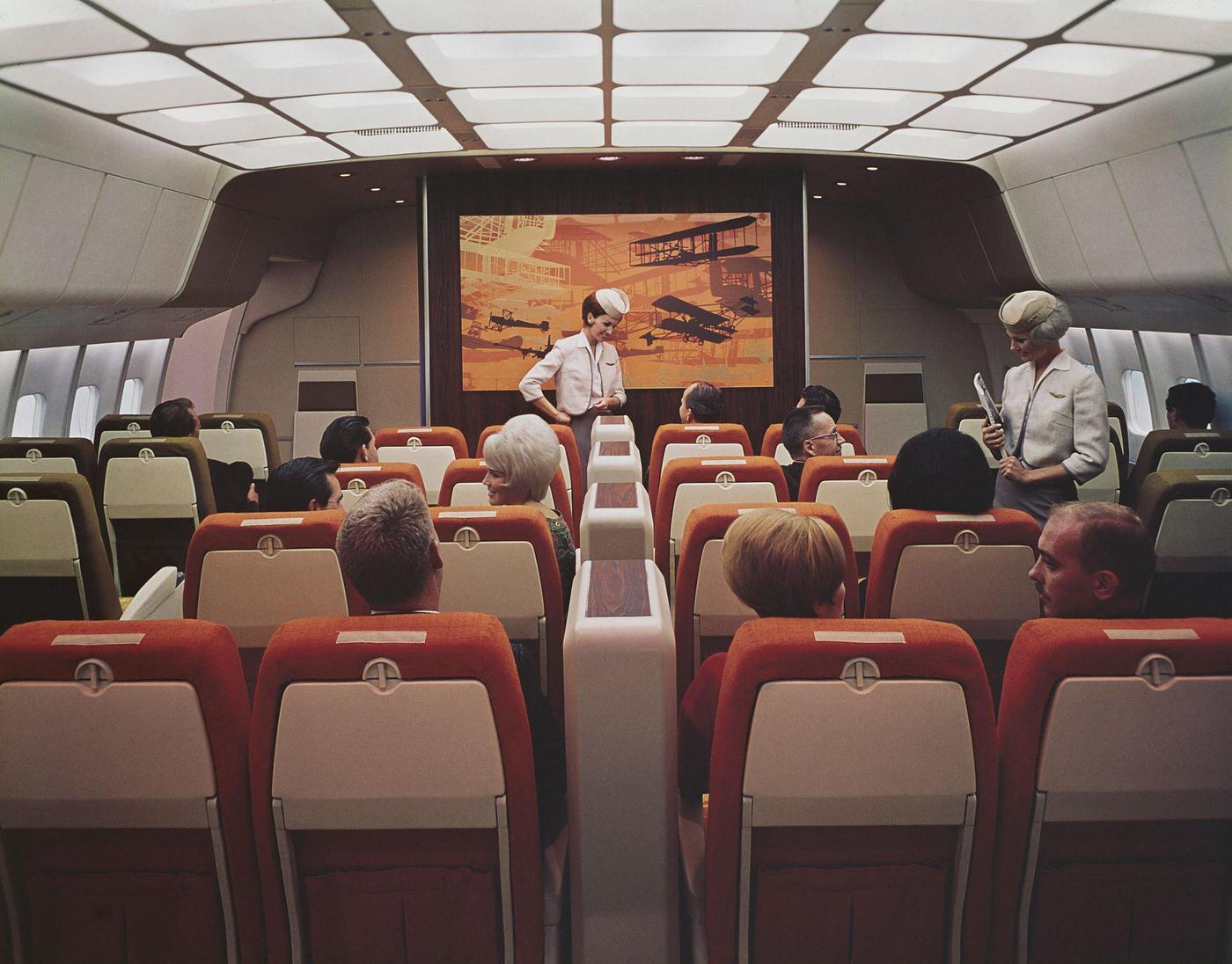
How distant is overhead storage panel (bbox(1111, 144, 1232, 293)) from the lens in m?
6.12

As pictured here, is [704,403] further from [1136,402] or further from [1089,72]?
[1136,402]

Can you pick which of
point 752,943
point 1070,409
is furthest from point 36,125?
point 752,943

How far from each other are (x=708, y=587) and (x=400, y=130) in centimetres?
601

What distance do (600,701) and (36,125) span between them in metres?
5.88

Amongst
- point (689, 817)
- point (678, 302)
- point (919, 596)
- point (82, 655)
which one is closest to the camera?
point (82, 655)

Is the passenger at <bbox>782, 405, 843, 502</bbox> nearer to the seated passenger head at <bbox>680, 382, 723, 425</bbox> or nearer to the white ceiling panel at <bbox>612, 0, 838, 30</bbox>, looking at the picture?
the seated passenger head at <bbox>680, 382, 723, 425</bbox>

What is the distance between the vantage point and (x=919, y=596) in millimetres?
2994

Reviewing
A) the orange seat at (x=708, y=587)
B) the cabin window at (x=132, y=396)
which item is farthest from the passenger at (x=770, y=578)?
the cabin window at (x=132, y=396)

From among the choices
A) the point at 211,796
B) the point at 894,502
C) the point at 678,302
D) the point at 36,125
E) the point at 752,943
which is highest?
the point at 36,125

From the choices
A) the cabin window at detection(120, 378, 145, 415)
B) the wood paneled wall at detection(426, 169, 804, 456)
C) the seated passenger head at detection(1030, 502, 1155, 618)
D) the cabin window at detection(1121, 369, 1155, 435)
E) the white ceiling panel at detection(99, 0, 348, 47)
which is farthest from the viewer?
the cabin window at detection(120, 378, 145, 415)

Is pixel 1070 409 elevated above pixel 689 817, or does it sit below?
above

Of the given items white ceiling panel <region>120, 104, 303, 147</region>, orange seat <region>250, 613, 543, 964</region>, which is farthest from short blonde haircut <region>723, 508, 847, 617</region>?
white ceiling panel <region>120, 104, 303, 147</region>

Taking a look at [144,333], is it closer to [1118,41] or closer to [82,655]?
[1118,41]

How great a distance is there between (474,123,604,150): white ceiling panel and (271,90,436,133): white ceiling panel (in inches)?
21.6
